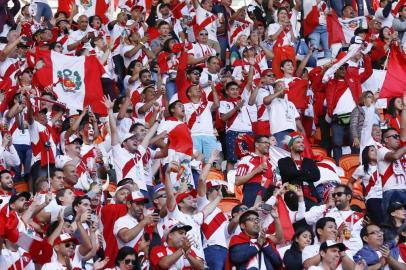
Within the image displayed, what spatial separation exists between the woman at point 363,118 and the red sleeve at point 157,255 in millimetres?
5356

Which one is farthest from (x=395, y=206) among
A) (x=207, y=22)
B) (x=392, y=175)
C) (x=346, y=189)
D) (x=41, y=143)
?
(x=207, y=22)

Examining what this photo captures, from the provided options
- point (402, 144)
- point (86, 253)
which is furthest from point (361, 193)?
point (86, 253)

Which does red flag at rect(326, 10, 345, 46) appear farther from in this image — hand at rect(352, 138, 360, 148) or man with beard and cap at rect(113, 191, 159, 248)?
man with beard and cap at rect(113, 191, 159, 248)

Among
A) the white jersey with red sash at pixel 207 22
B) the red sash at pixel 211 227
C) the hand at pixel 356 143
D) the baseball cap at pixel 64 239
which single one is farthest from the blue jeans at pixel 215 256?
the white jersey with red sash at pixel 207 22

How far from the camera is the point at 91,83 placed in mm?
21594

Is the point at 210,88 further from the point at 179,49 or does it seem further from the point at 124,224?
the point at 124,224

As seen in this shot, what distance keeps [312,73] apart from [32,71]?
4088 mm

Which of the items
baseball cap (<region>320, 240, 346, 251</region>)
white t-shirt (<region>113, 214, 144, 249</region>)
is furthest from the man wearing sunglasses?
white t-shirt (<region>113, 214, 144, 249</region>)

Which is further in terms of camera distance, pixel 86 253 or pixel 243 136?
pixel 243 136

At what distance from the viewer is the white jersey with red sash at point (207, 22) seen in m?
24.6

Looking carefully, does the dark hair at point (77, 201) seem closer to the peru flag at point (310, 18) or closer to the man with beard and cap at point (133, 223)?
the man with beard and cap at point (133, 223)

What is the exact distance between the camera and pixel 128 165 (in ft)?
60.9

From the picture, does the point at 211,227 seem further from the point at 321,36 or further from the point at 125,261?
the point at 321,36

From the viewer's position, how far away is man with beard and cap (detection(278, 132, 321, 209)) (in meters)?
18.2
